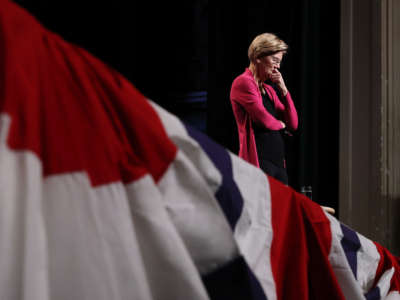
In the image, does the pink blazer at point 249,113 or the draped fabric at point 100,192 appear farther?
the pink blazer at point 249,113

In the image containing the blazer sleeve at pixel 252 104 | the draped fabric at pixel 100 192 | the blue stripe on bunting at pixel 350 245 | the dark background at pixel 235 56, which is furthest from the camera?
the dark background at pixel 235 56

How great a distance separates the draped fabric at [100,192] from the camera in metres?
0.30

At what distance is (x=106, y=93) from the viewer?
372 millimetres

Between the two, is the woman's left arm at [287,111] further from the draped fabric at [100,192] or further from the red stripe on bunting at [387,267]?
the draped fabric at [100,192]

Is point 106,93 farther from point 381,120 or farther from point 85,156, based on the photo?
point 381,120

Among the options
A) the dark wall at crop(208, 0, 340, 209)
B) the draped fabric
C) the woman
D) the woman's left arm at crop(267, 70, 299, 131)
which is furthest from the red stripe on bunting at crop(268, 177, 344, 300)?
the dark wall at crop(208, 0, 340, 209)

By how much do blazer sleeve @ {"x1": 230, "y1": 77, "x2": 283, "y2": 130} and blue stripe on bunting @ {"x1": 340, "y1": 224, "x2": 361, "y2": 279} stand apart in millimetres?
1426

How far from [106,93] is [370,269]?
45 centimetres

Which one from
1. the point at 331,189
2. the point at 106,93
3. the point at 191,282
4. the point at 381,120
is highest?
the point at 106,93

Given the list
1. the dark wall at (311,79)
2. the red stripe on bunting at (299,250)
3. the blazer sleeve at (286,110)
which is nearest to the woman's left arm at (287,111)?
the blazer sleeve at (286,110)

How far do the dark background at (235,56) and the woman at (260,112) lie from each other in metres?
0.81

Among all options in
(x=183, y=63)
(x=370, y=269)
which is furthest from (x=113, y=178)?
(x=183, y=63)

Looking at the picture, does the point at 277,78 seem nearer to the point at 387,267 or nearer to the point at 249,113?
the point at 249,113

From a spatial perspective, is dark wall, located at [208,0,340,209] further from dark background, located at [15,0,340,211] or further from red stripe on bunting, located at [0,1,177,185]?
red stripe on bunting, located at [0,1,177,185]
